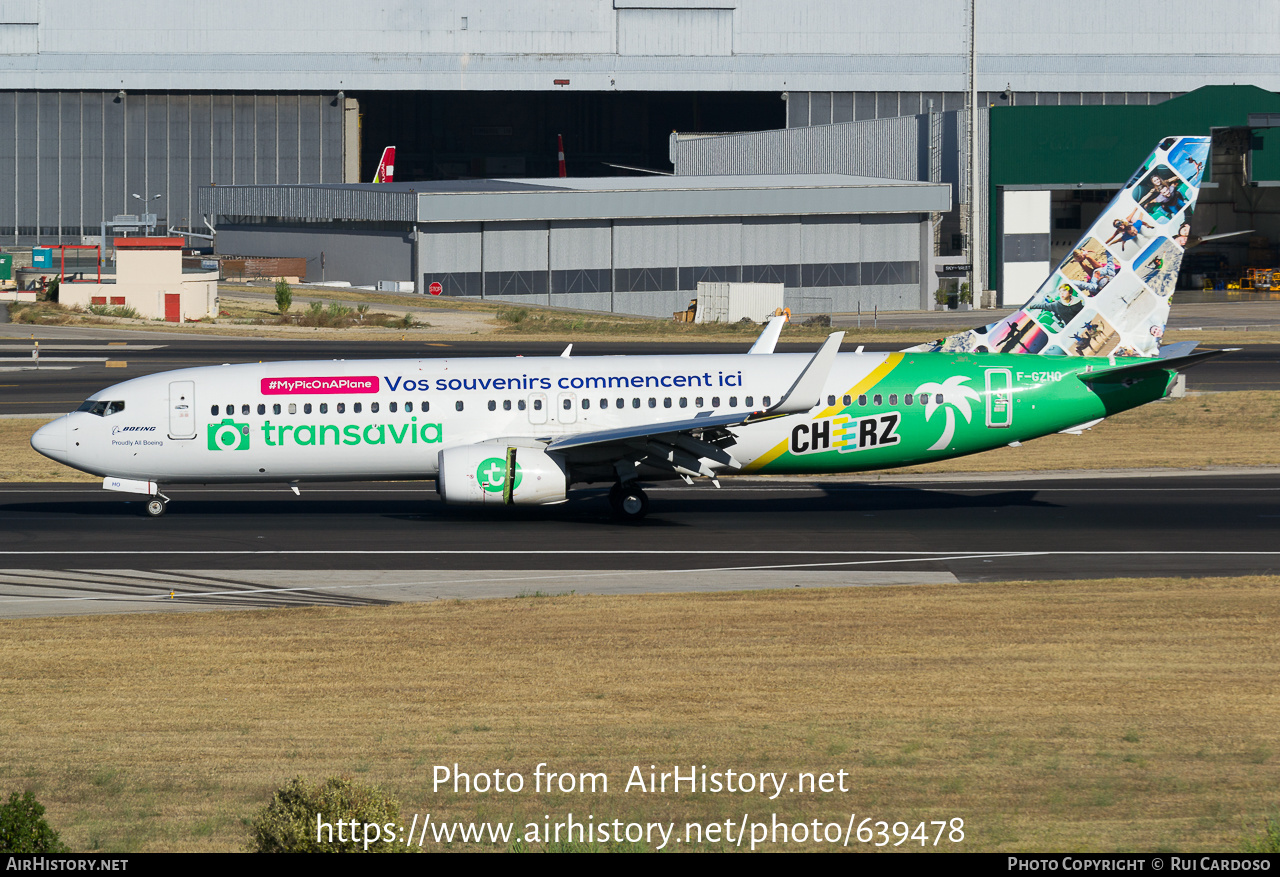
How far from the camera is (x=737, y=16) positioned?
12888 centimetres

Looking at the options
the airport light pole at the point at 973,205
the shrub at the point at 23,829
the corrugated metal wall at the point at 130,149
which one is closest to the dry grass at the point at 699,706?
the shrub at the point at 23,829

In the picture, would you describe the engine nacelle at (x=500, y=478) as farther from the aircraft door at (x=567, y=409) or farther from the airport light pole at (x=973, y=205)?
the airport light pole at (x=973, y=205)

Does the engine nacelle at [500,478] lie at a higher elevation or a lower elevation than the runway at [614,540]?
higher

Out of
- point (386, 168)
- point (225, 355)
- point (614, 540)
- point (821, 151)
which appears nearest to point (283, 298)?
point (225, 355)

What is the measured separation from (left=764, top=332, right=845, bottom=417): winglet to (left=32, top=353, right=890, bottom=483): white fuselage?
2243 mm

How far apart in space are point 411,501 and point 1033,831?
87.2ft

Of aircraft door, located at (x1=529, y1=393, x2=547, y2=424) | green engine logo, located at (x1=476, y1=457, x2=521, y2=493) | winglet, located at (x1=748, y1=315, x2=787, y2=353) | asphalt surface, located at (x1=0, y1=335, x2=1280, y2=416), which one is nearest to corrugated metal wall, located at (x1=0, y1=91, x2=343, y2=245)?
asphalt surface, located at (x1=0, y1=335, x2=1280, y2=416)

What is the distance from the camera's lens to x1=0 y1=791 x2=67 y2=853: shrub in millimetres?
10422

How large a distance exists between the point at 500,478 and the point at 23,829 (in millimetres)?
21402

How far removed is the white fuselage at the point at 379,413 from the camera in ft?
110

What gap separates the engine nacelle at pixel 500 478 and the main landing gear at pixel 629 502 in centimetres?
232

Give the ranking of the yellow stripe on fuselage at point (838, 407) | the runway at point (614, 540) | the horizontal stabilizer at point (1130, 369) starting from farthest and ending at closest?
the yellow stripe on fuselage at point (838, 407) → the horizontal stabilizer at point (1130, 369) → the runway at point (614, 540)

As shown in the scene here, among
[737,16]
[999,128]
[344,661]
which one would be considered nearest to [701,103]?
[737,16]

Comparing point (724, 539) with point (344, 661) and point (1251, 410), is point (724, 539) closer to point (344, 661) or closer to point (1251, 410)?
point (344, 661)
